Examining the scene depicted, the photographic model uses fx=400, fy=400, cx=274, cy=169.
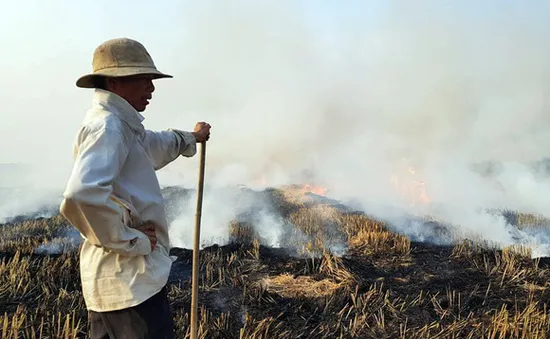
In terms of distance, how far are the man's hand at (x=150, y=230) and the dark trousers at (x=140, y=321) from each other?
0.26 metres

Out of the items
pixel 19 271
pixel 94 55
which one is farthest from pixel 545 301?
pixel 19 271

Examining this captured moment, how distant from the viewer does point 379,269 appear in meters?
6.92

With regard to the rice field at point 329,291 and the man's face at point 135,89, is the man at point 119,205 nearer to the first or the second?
the man's face at point 135,89

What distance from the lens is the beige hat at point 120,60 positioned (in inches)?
75.8

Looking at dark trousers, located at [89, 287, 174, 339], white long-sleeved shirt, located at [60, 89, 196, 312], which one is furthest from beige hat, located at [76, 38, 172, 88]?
dark trousers, located at [89, 287, 174, 339]

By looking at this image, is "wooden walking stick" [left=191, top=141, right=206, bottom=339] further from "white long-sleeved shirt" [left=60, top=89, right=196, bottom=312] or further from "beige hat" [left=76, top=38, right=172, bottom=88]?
"beige hat" [left=76, top=38, right=172, bottom=88]

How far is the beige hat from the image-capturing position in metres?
1.92

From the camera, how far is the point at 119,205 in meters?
1.75

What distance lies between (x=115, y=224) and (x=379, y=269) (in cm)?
598

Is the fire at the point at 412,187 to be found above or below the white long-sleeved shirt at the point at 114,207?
below

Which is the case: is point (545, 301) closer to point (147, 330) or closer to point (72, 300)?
point (147, 330)

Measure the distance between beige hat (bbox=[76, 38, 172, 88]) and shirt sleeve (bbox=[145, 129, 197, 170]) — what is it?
46cm

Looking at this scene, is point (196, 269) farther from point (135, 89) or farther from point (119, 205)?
point (135, 89)

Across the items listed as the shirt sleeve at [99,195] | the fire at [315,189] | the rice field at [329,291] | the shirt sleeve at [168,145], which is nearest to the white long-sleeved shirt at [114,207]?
the shirt sleeve at [99,195]
